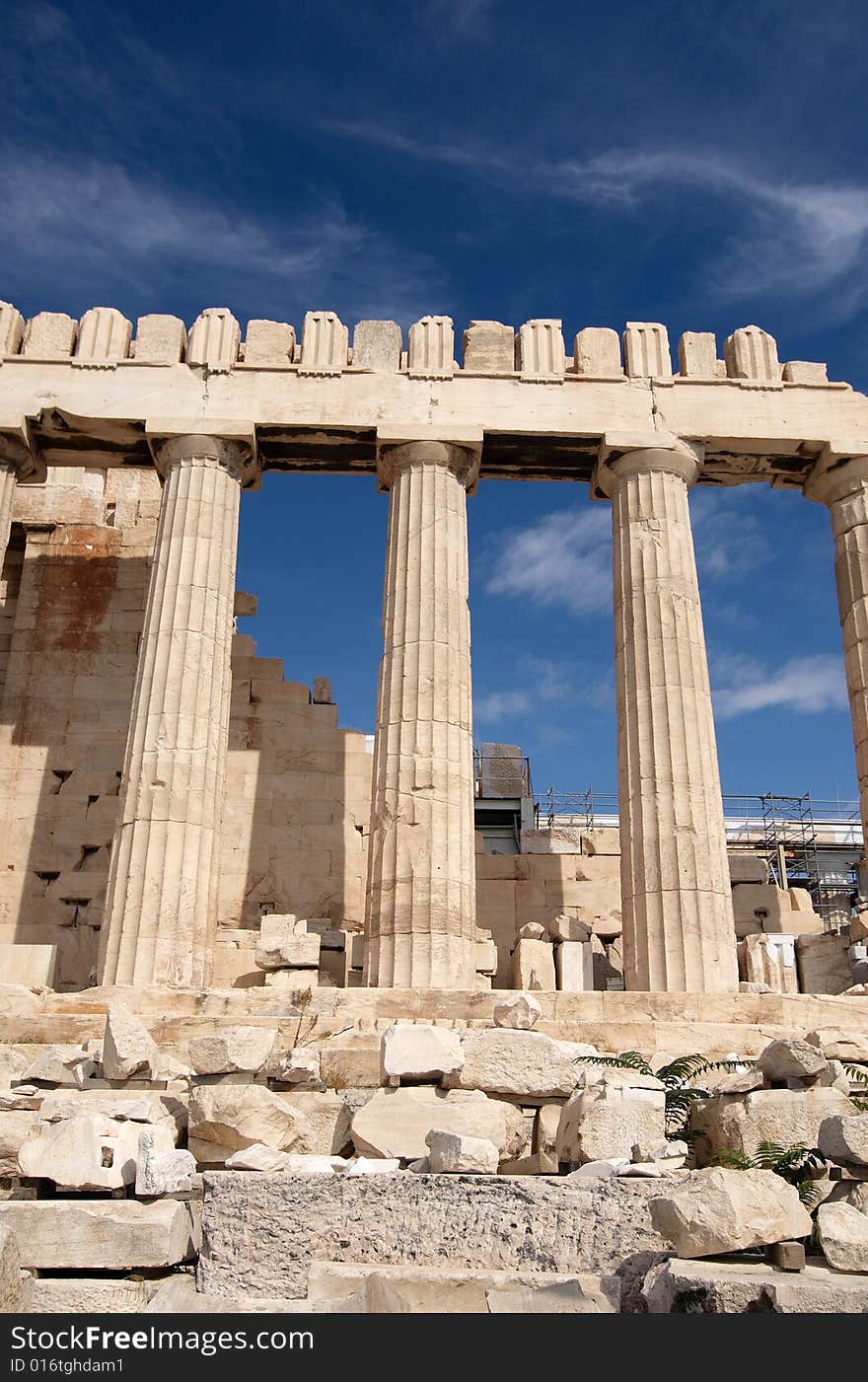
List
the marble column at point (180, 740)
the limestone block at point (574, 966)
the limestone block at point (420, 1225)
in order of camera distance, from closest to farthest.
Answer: the limestone block at point (420, 1225) → the marble column at point (180, 740) → the limestone block at point (574, 966)

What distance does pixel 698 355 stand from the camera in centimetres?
2192

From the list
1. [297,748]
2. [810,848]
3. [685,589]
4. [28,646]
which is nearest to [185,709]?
[297,748]

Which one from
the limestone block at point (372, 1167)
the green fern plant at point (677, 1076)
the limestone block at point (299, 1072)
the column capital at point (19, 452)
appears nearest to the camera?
the limestone block at point (372, 1167)

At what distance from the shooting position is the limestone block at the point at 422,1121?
8.70 metres

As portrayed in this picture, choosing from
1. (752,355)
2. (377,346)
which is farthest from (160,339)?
(752,355)

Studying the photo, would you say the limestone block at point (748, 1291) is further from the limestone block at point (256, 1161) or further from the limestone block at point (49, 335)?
the limestone block at point (49, 335)

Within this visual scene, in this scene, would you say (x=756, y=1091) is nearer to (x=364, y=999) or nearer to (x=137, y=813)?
(x=364, y=999)

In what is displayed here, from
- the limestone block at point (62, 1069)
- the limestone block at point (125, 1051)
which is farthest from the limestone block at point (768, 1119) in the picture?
the limestone block at point (62, 1069)

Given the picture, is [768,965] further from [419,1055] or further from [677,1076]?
[419,1055]

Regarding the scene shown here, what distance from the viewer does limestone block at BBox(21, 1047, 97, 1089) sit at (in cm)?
1088

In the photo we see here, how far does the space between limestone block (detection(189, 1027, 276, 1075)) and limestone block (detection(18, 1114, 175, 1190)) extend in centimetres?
170

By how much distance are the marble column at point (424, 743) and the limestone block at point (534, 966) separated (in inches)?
72.8

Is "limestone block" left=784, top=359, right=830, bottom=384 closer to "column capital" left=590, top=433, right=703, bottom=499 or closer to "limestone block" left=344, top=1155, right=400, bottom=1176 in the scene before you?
"column capital" left=590, top=433, right=703, bottom=499

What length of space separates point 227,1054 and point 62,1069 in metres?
2.32
